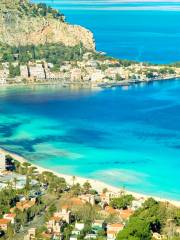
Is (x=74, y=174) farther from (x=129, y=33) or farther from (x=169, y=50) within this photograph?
(x=129, y=33)

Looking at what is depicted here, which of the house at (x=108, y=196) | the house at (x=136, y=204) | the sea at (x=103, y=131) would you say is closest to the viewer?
the house at (x=136, y=204)

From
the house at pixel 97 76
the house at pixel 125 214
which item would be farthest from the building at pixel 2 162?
the house at pixel 97 76

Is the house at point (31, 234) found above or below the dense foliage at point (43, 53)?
below

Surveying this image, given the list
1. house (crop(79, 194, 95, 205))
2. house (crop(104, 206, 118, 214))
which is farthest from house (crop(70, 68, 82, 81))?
house (crop(104, 206, 118, 214))

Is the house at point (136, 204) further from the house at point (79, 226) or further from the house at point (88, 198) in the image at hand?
the house at point (79, 226)

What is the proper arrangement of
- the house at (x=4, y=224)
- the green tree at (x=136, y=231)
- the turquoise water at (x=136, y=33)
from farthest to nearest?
the turquoise water at (x=136, y=33), the house at (x=4, y=224), the green tree at (x=136, y=231)

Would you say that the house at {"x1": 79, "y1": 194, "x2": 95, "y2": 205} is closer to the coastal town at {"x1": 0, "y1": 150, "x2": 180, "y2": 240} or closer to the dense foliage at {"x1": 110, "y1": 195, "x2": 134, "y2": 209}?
the coastal town at {"x1": 0, "y1": 150, "x2": 180, "y2": 240}

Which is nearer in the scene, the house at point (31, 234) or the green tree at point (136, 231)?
the green tree at point (136, 231)

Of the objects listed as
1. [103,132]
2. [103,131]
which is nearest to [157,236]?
[103,132]
